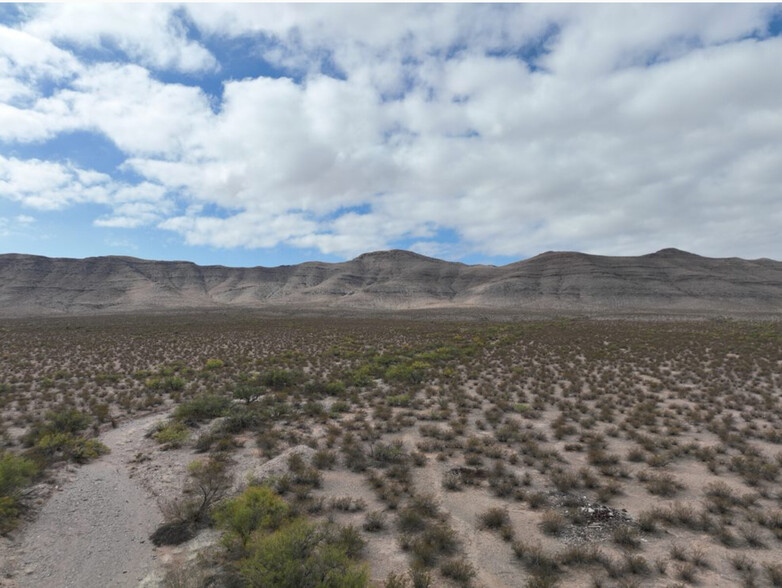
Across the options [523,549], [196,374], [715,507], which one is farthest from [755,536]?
[196,374]

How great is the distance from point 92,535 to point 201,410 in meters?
6.24

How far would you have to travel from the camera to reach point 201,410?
1254 cm

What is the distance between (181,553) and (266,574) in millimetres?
2450

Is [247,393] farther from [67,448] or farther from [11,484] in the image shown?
[11,484]

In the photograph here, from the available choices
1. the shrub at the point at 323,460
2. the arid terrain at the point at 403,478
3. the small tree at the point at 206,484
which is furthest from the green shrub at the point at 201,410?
the shrub at the point at 323,460

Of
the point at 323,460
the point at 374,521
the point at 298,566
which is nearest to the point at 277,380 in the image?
the point at 323,460

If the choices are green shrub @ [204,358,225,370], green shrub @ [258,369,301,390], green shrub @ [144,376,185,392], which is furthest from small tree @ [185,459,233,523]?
green shrub @ [204,358,225,370]

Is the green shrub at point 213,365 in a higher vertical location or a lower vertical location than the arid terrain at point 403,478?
higher

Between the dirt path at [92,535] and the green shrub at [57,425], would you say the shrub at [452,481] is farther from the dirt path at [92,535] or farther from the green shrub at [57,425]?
the green shrub at [57,425]

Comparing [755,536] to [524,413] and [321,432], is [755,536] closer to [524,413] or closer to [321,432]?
[524,413]

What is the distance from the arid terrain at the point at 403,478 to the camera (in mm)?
5480

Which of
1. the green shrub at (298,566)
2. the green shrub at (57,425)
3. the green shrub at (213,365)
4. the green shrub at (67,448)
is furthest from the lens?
the green shrub at (213,365)

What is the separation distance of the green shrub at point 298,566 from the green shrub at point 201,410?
8487 millimetres

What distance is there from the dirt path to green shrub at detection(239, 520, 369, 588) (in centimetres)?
226
